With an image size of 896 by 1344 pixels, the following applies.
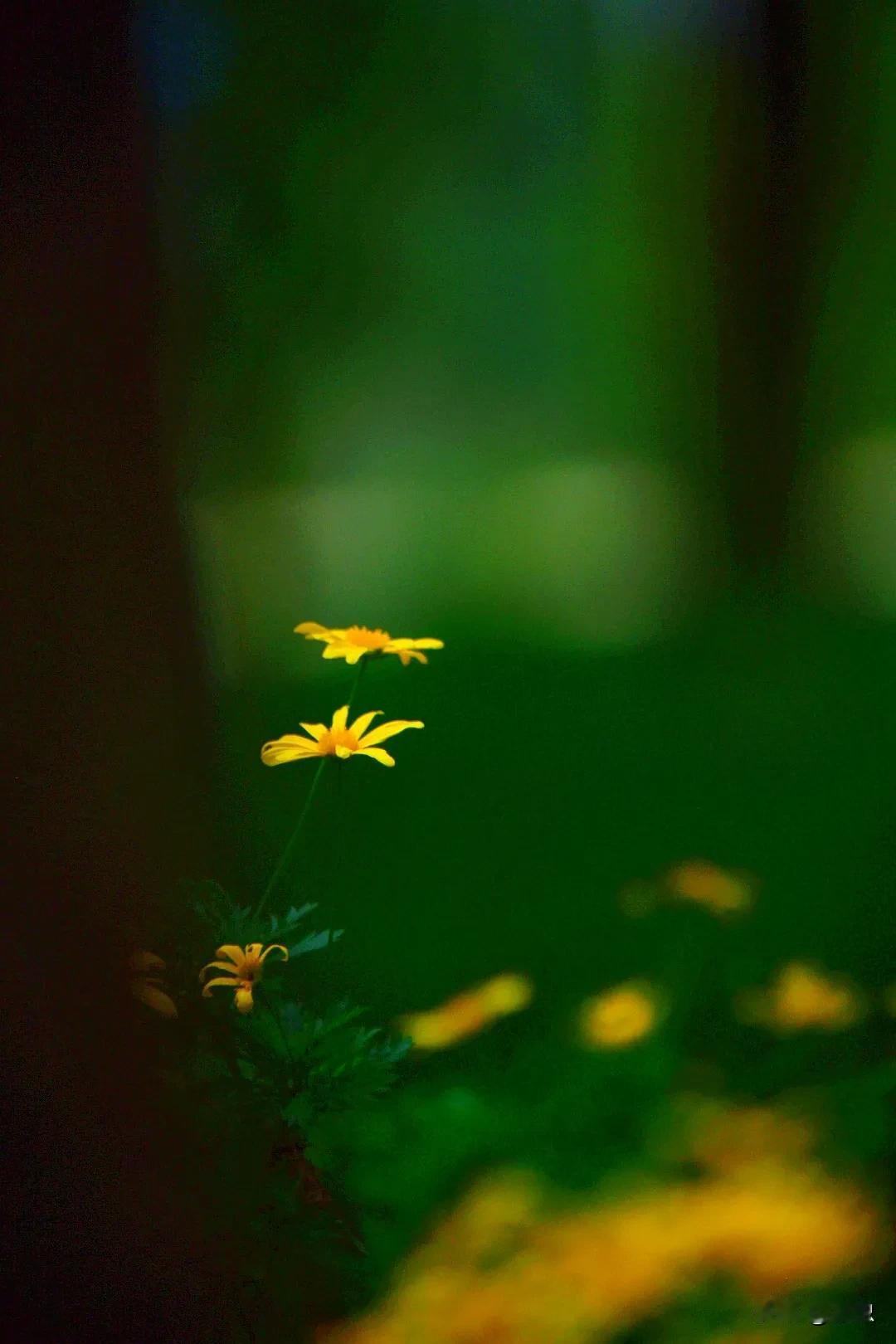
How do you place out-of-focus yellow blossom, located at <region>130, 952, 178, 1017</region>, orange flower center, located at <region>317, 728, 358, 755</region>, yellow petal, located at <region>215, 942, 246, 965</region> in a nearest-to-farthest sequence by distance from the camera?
out-of-focus yellow blossom, located at <region>130, 952, 178, 1017</region>
yellow petal, located at <region>215, 942, 246, 965</region>
orange flower center, located at <region>317, 728, 358, 755</region>

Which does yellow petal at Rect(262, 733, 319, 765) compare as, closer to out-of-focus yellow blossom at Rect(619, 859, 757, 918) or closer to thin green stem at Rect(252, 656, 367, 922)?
thin green stem at Rect(252, 656, 367, 922)

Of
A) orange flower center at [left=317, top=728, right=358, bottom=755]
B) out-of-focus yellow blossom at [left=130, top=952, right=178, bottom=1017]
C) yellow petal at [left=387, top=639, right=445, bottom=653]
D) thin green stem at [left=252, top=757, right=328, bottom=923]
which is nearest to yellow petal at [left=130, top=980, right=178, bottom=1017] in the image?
out-of-focus yellow blossom at [left=130, top=952, right=178, bottom=1017]

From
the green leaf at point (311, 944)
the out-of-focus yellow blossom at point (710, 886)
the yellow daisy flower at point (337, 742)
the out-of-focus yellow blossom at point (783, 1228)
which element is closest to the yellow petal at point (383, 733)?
the yellow daisy flower at point (337, 742)

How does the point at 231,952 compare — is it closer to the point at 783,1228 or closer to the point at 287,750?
the point at 287,750

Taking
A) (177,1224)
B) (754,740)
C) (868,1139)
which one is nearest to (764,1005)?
(868,1139)

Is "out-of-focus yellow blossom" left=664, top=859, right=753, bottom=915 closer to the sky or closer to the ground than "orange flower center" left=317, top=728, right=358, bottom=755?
closer to the ground

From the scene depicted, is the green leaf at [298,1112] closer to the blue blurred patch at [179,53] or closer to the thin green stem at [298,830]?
the thin green stem at [298,830]

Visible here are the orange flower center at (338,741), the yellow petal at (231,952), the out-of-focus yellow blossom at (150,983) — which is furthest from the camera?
the orange flower center at (338,741)

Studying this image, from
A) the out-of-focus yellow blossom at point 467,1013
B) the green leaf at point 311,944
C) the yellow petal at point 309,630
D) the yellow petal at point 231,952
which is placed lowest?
the out-of-focus yellow blossom at point 467,1013
